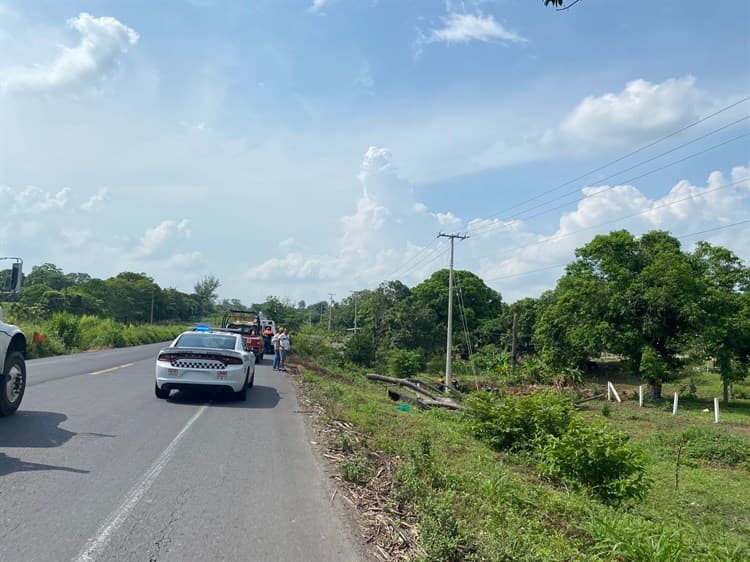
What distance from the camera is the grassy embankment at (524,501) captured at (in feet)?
15.8

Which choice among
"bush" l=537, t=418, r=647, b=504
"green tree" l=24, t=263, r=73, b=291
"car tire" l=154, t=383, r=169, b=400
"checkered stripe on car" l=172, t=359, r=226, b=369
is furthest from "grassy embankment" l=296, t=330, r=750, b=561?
"green tree" l=24, t=263, r=73, b=291

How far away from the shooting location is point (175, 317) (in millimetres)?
97312

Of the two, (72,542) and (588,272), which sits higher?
(588,272)

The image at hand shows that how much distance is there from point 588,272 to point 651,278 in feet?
17.2

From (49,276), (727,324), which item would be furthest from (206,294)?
(727,324)

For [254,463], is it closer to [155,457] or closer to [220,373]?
[155,457]

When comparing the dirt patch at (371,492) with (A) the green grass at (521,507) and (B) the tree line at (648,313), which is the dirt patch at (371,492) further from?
(B) the tree line at (648,313)

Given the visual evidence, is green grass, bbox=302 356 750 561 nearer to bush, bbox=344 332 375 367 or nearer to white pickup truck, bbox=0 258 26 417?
white pickup truck, bbox=0 258 26 417

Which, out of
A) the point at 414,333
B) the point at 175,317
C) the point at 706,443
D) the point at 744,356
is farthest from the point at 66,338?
the point at 175,317

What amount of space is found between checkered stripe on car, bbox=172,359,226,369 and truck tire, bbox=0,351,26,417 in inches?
120

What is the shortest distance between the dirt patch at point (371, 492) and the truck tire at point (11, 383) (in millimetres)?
4873

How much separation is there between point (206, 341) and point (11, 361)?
14.5 feet

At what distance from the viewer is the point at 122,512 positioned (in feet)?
17.6

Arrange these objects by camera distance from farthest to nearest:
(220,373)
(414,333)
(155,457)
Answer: (414,333), (220,373), (155,457)
